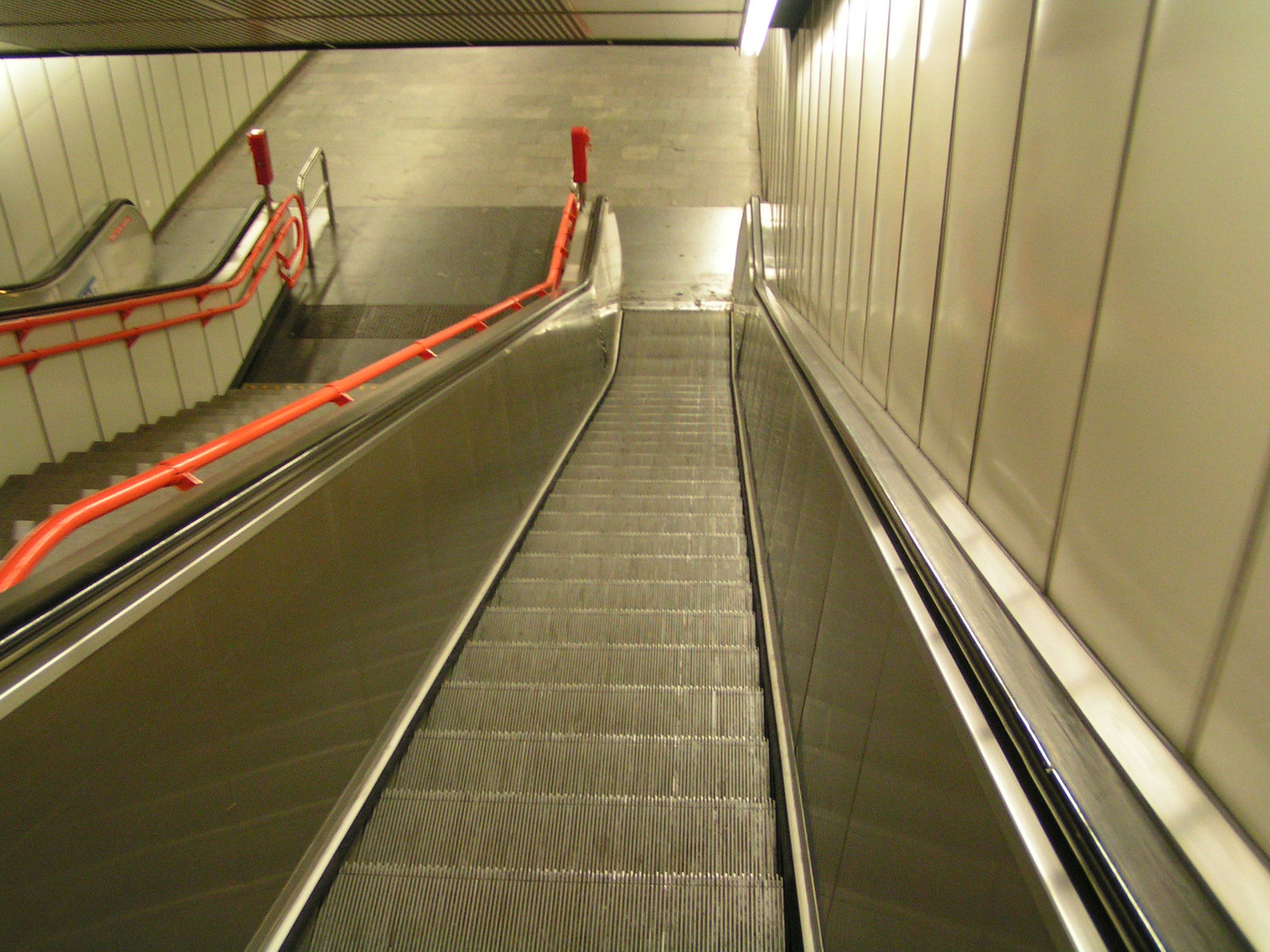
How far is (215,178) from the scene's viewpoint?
34.1 ft

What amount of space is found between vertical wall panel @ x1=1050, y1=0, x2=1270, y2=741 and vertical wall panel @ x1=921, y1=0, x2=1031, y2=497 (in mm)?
523

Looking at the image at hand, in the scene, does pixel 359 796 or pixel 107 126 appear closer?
pixel 359 796

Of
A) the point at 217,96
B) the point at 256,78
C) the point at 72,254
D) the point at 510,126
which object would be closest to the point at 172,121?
the point at 217,96

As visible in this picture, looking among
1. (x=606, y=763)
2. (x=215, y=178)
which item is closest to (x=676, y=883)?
(x=606, y=763)

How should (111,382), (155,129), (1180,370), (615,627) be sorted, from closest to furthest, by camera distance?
(1180,370), (615,627), (111,382), (155,129)

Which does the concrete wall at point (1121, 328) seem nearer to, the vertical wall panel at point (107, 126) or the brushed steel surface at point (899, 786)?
the brushed steel surface at point (899, 786)

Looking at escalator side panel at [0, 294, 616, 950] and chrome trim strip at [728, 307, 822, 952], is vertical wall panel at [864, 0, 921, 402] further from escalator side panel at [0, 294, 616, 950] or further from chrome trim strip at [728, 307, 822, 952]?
escalator side panel at [0, 294, 616, 950]

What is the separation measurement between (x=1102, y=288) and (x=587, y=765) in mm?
1797

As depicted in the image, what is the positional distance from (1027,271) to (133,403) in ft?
20.4

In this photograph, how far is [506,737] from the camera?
2395 mm

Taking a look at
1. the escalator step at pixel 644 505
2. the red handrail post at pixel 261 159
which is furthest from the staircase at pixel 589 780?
the red handrail post at pixel 261 159

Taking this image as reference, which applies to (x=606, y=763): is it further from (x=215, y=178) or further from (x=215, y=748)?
(x=215, y=178)

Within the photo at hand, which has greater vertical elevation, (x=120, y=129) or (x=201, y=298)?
(x=120, y=129)

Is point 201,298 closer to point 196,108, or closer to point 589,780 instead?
point 196,108
